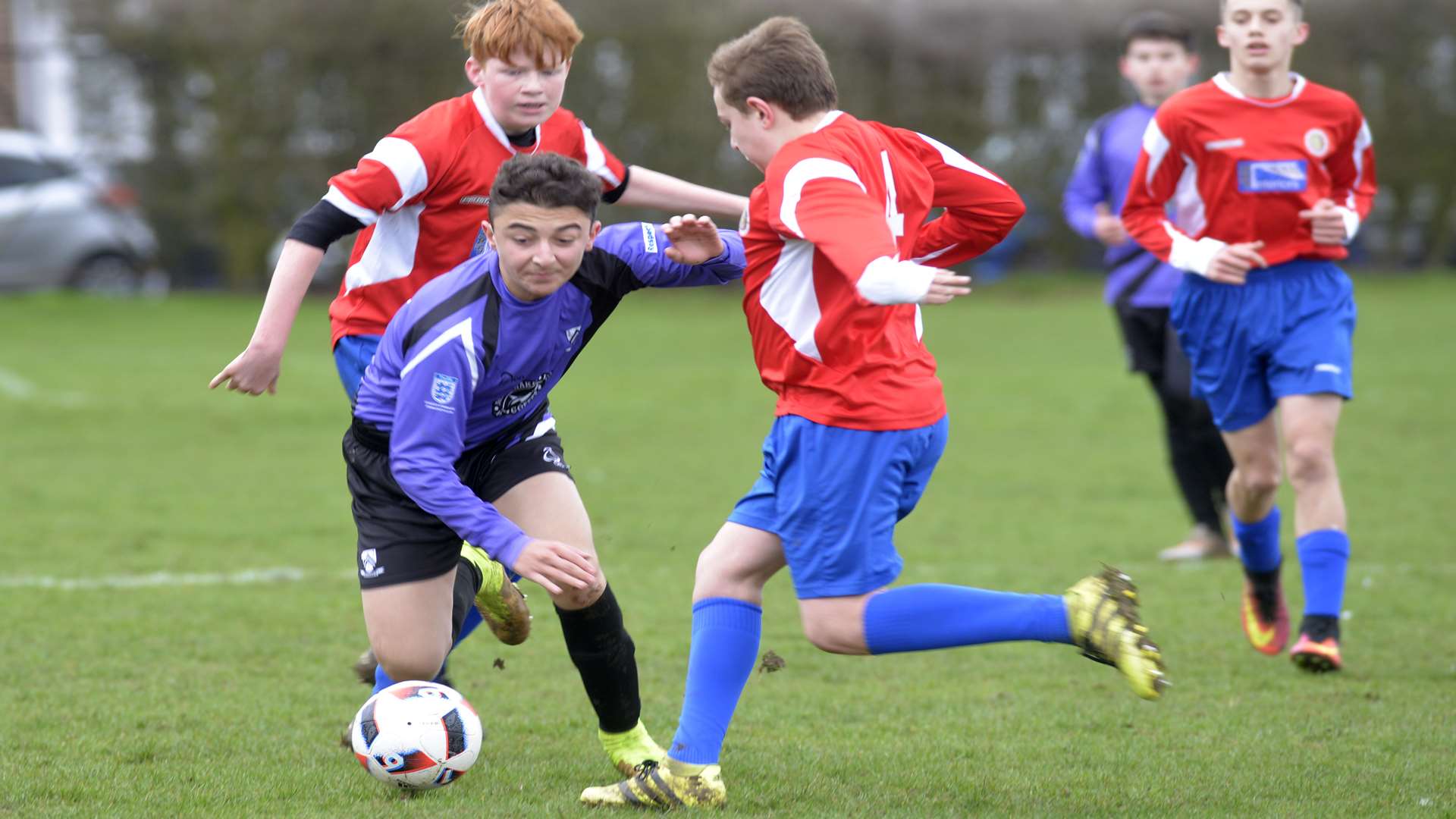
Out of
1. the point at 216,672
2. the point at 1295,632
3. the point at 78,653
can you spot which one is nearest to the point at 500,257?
the point at 216,672

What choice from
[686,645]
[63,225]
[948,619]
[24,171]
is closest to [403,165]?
[948,619]

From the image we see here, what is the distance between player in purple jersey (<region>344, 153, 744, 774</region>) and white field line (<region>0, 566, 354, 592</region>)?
2.54 meters

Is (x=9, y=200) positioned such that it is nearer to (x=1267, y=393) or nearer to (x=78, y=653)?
(x=78, y=653)

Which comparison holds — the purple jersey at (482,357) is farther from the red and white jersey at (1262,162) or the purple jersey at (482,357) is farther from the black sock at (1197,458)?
the black sock at (1197,458)

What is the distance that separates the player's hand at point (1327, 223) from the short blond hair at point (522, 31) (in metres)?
2.40

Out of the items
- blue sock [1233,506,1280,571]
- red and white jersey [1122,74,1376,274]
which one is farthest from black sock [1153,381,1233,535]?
red and white jersey [1122,74,1376,274]

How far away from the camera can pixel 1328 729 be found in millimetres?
4367

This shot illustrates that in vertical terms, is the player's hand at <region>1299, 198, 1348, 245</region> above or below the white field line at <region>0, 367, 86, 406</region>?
above

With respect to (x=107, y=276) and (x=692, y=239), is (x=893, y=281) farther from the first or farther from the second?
(x=107, y=276)

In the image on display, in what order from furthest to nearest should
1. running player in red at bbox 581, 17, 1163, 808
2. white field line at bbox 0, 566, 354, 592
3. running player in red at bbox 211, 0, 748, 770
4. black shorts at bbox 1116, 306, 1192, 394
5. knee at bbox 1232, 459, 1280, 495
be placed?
black shorts at bbox 1116, 306, 1192, 394 < white field line at bbox 0, 566, 354, 592 < knee at bbox 1232, 459, 1280, 495 < running player in red at bbox 211, 0, 748, 770 < running player in red at bbox 581, 17, 1163, 808

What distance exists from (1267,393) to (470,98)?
2737mm

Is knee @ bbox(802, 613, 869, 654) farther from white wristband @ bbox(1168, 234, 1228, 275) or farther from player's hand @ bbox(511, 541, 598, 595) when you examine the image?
white wristband @ bbox(1168, 234, 1228, 275)

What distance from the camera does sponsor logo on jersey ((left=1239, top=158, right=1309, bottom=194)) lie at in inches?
203

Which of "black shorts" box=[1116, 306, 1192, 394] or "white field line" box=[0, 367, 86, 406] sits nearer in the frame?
"black shorts" box=[1116, 306, 1192, 394]
